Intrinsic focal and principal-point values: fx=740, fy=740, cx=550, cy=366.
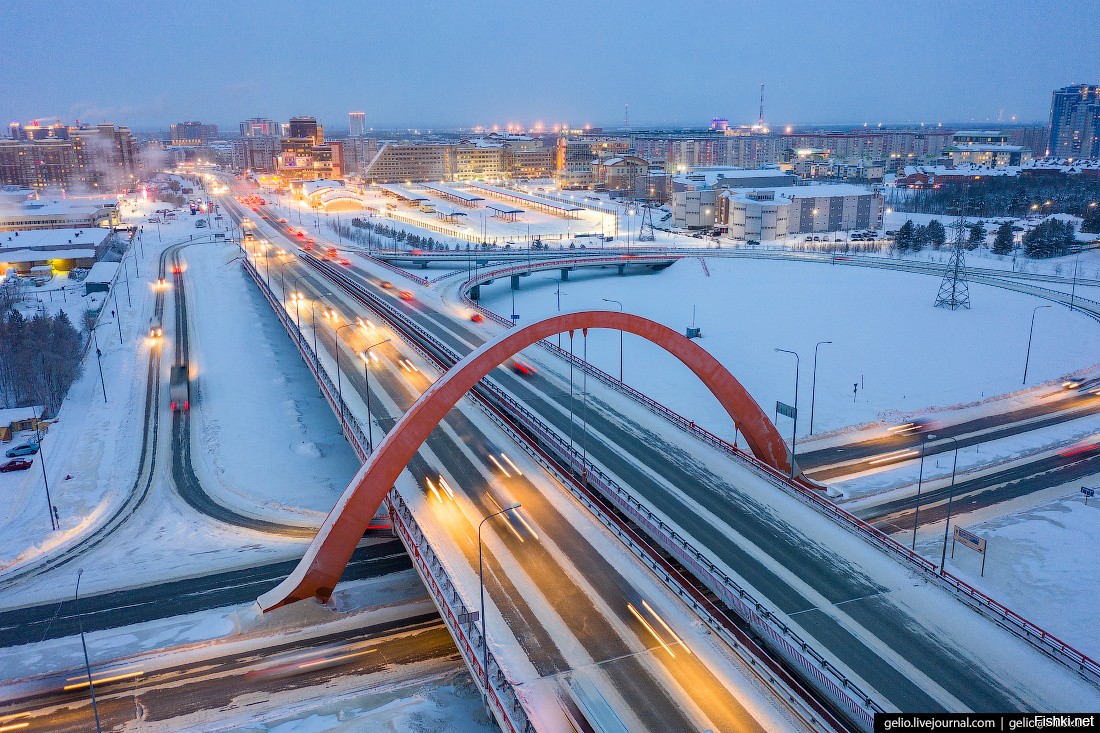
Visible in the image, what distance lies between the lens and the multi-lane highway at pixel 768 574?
17750 millimetres

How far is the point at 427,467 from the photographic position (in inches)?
1201

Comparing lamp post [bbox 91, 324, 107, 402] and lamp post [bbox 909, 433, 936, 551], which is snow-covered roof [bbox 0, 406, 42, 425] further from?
lamp post [bbox 909, 433, 936, 551]

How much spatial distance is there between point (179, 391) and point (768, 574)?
40227 mm

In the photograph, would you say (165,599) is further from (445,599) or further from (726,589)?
(726,589)

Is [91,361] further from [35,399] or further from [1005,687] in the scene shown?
[1005,687]

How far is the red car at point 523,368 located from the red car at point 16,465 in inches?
1034

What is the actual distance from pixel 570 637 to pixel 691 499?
869 cm

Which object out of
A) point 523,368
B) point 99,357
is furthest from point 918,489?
point 99,357

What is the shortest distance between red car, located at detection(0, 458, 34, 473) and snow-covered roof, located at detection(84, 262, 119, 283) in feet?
161

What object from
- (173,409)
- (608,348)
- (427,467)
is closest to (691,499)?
(427,467)

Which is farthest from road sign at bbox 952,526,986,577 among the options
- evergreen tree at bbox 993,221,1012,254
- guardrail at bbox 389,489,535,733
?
evergreen tree at bbox 993,221,1012,254

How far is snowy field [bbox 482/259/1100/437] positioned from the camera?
46.6 m

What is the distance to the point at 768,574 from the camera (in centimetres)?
2198

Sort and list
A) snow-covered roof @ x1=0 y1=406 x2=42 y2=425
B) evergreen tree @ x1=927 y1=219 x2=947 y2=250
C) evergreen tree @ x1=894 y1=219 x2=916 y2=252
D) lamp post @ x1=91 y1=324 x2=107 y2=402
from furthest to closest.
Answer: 1. evergreen tree @ x1=927 y1=219 x2=947 y2=250
2. evergreen tree @ x1=894 y1=219 x2=916 y2=252
3. lamp post @ x1=91 y1=324 x2=107 y2=402
4. snow-covered roof @ x1=0 y1=406 x2=42 y2=425
